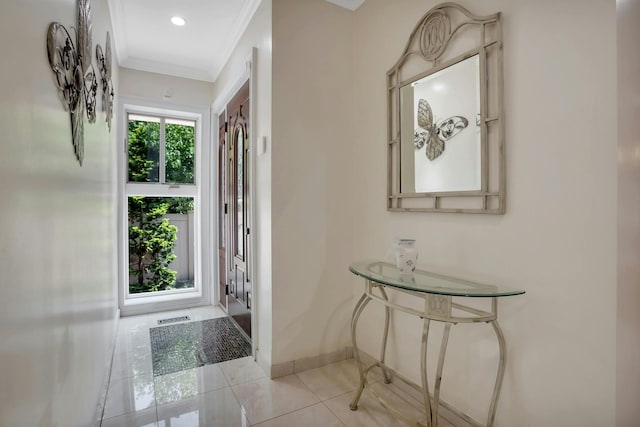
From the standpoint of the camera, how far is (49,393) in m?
0.97

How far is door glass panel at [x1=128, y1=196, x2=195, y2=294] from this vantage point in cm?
390

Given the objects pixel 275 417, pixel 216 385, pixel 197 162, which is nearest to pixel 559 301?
pixel 275 417

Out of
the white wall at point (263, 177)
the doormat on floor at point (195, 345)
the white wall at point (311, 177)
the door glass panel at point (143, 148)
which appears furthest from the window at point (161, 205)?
the white wall at point (311, 177)

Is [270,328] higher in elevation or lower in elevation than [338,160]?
lower

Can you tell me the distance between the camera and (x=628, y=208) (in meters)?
1.16

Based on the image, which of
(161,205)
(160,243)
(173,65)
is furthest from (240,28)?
(160,243)

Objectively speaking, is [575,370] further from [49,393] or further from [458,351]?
[49,393]

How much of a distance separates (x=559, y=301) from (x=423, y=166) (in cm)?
96

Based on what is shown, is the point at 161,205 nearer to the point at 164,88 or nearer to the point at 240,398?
the point at 164,88

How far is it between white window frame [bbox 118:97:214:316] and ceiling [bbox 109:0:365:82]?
1.41ft

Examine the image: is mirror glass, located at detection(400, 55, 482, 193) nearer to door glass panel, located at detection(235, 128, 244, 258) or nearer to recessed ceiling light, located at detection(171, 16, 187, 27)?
door glass panel, located at detection(235, 128, 244, 258)

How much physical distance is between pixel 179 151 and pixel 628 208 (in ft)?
13.3

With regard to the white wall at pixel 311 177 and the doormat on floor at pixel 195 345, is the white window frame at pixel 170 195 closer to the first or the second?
the doormat on floor at pixel 195 345

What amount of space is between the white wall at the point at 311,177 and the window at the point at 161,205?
210cm
